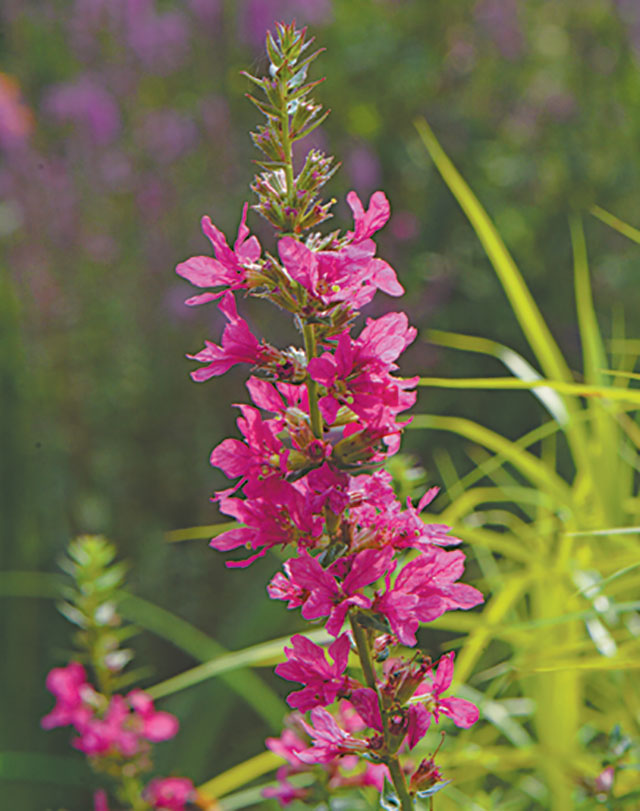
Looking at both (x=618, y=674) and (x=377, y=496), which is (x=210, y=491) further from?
(x=377, y=496)

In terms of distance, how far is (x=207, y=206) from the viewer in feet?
6.68

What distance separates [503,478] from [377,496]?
4.95 ft

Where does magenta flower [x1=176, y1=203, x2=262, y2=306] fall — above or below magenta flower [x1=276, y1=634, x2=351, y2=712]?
above

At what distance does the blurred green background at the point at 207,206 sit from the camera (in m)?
1.95

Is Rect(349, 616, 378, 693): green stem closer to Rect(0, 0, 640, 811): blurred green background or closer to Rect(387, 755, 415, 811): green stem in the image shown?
Rect(387, 755, 415, 811): green stem

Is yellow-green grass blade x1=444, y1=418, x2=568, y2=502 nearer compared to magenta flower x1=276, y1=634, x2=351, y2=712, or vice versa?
magenta flower x1=276, y1=634, x2=351, y2=712

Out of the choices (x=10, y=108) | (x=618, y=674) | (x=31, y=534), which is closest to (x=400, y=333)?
(x=618, y=674)

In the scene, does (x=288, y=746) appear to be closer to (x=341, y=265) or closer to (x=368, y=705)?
(x=368, y=705)

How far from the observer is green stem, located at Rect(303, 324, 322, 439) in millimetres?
439

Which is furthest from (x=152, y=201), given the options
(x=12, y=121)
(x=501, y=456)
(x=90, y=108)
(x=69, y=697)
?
(x=69, y=697)

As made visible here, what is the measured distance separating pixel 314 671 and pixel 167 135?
1.83m

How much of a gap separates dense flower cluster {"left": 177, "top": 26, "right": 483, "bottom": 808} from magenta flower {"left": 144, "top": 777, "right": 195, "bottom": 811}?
410 mm

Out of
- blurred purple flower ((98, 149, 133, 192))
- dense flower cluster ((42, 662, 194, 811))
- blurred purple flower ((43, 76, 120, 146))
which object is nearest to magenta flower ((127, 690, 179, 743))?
dense flower cluster ((42, 662, 194, 811))

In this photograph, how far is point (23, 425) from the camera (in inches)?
67.3
